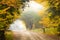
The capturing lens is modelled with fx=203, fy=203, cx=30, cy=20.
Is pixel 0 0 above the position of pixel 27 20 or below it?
above

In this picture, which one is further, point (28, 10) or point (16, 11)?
point (28, 10)

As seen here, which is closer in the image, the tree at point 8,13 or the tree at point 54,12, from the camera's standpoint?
the tree at point 8,13

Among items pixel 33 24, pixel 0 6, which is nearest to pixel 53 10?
pixel 0 6

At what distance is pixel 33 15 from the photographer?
166ft

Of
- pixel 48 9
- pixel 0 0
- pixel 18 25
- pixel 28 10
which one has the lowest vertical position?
pixel 18 25

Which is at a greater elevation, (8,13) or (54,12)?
(8,13)

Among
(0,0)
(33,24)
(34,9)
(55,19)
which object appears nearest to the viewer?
(0,0)

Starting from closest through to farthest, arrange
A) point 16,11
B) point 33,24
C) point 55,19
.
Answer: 1. point 16,11
2. point 55,19
3. point 33,24

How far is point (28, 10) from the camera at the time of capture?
2040 inches

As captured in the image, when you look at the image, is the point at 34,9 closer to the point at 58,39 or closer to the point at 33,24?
the point at 33,24

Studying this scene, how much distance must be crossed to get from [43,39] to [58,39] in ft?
5.22

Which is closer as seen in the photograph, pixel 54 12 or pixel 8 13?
pixel 8 13

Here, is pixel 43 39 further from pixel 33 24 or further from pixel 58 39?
pixel 33 24

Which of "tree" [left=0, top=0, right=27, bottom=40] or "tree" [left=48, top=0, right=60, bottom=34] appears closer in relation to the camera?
"tree" [left=0, top=0, right=27, bottom=40]
